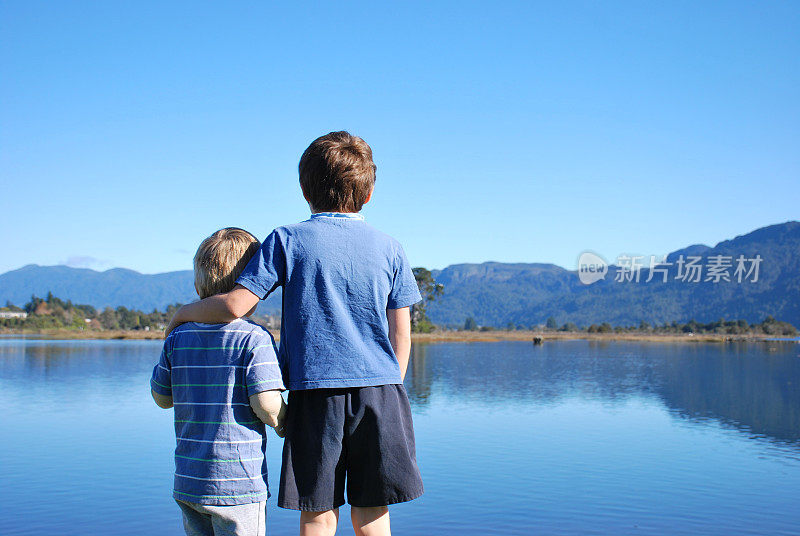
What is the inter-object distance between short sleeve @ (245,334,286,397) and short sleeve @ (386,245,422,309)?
1.27ft

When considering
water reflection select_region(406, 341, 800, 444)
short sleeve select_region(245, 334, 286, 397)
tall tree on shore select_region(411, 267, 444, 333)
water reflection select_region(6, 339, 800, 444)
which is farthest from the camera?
tall tree on shore select_region(411, 267, 444, 333)

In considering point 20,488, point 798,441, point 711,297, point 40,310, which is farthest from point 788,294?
point 20,488

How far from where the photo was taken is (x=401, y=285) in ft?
7.14

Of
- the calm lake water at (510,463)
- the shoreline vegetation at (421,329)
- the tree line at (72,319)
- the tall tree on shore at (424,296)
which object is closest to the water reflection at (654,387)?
the calm lake water at (510,463)

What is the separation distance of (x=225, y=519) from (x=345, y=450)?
38cm

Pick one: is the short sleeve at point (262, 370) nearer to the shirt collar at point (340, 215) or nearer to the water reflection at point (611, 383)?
the shirt collar at point (340, 215)

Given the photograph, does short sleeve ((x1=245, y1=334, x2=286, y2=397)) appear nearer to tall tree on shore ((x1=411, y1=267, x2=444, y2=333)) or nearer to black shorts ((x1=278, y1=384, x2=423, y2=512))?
black shorts ((x1=278, y1=384, x2=423, y2=512))

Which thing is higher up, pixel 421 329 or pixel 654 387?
pixel 421 329

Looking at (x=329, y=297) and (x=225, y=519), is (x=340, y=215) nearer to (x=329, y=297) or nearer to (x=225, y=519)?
(x=329, y=297)

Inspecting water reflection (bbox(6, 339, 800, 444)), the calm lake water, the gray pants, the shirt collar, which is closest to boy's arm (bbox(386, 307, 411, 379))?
the shirt collar

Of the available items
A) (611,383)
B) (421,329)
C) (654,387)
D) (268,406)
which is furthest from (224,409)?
(421,329)

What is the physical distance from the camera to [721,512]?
7711 mm

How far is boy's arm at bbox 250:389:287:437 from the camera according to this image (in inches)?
77.6

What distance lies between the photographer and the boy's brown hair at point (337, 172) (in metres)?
2.12
